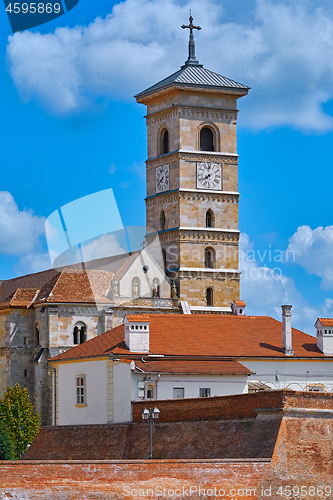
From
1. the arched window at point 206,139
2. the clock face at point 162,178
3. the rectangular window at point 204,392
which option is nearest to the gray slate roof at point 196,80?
the arched window at point 206,139

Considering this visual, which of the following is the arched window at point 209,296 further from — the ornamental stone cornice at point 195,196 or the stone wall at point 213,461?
the stone wall at point 213,461

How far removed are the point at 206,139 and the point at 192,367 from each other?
29.9 meters

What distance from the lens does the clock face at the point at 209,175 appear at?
78375 millimetres

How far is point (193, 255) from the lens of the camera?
3054 inches

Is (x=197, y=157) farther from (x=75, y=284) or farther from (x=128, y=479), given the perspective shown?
(x=128, y=479)

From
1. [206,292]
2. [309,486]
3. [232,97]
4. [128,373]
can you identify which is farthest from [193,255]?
→ [309,486]

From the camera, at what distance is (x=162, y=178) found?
261ft

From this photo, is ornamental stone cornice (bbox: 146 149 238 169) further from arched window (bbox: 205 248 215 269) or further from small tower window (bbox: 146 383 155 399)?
small tower window (bbox: 146 383 155 399)

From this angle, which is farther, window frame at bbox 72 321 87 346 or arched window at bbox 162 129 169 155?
arched window at bbox 162 129 169 155

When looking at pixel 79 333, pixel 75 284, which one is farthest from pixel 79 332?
pixel 75 284

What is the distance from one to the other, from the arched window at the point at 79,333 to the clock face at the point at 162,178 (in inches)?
485

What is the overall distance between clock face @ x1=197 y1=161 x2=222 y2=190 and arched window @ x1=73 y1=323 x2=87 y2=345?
13.3 meters

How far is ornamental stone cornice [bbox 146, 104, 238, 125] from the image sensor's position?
7788 centimetres

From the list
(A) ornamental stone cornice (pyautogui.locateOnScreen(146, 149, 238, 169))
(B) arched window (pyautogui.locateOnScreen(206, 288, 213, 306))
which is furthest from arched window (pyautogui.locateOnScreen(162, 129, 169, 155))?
(B) arched window (pyautogui.locateOnScreen(206, 288, 213, 306))
